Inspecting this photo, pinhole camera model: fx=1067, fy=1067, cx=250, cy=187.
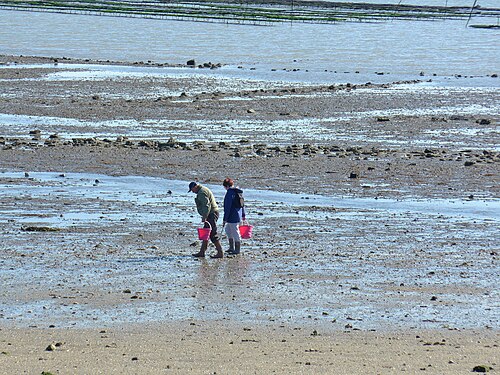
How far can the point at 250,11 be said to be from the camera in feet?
393

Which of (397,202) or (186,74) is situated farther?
(186,74)

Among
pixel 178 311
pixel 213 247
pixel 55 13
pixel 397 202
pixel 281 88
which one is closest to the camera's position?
pixel 178 311

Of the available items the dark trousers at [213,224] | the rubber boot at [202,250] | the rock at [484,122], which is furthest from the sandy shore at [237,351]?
the rock at [484,122]

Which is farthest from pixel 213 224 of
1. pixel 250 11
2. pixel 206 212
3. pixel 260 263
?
pixel 250 11

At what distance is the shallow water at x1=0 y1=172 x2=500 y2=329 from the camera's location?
39.1 feet

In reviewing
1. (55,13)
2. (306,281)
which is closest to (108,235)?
(306,281)

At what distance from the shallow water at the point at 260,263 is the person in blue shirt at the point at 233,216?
261 millimetres

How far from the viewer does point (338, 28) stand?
3740 inches

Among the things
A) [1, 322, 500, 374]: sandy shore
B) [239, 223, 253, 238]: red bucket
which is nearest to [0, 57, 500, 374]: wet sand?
[1, 322, 500, 374]: sandy shore

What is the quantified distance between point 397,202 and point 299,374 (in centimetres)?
1000

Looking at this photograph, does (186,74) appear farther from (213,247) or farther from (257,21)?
(257,21)

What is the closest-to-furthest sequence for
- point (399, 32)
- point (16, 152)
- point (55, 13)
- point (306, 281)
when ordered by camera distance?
point (306, 281) < point (16, 152) < point (399, 32) < point (55, 13)

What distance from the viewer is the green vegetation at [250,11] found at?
356 ft

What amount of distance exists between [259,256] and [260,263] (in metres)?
0.43
